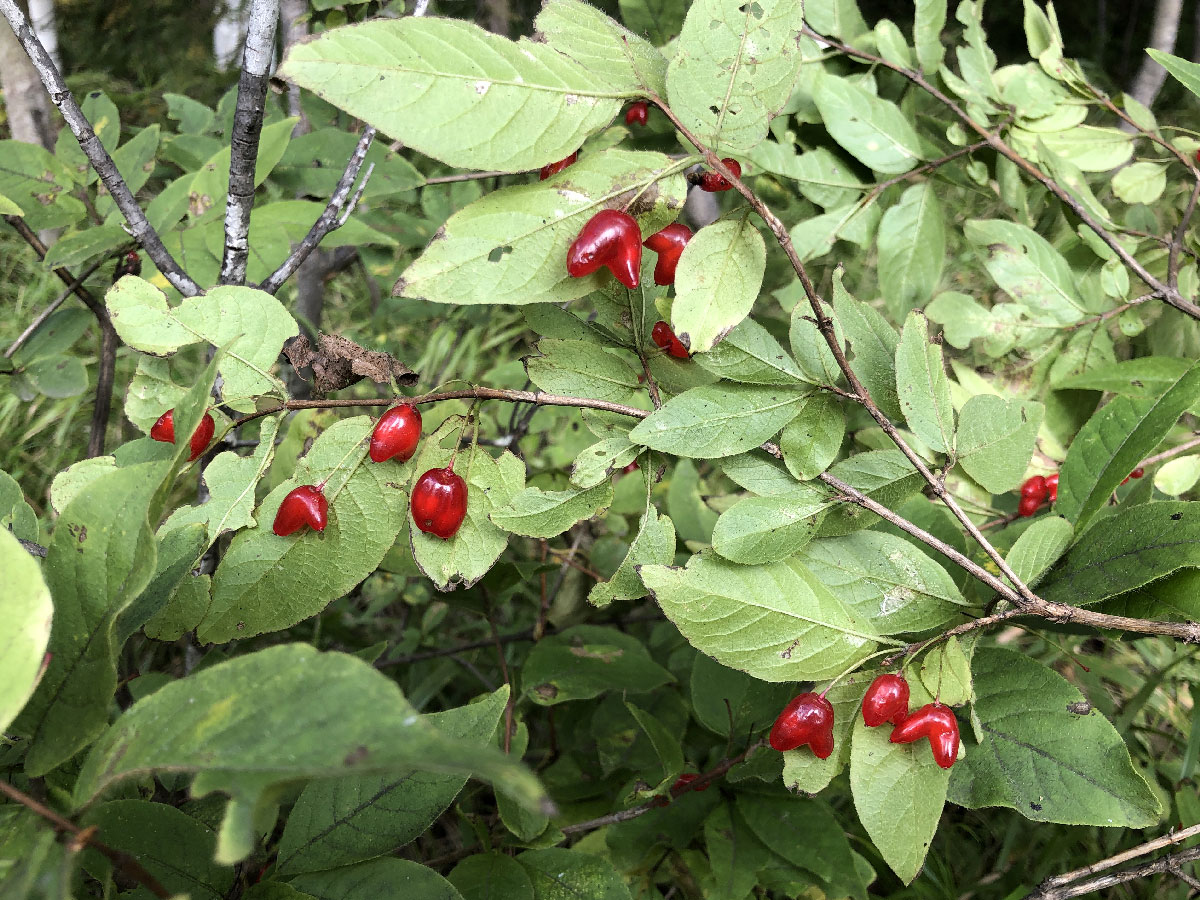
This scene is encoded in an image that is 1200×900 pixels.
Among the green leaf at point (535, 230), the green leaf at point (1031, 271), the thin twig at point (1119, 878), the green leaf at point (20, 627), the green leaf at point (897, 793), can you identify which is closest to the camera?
the green leaf at point (20, 627)

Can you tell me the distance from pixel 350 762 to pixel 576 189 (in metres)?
0.49

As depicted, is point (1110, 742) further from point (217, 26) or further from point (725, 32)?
point (217, 26)

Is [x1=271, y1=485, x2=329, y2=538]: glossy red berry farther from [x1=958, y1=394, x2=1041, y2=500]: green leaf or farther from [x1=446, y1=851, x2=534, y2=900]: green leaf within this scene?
[x1=958, y1=394, x2=1041, y2=500]: green leaf

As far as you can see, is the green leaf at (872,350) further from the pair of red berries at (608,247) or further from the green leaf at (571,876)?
the green leaf at (571,876)

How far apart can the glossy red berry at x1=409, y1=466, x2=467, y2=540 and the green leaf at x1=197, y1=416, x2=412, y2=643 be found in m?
0.04

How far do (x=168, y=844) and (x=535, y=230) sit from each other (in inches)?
24.3

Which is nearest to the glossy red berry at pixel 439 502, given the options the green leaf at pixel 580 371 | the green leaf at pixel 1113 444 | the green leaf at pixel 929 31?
the green leaf at pixel 580 371

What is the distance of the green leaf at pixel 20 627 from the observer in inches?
21.2

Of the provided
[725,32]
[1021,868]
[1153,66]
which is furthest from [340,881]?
[1153,66]

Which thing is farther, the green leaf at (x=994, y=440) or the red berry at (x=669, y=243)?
the green leaf at (x=994, y=440)

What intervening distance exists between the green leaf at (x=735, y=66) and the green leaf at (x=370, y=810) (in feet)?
1.84

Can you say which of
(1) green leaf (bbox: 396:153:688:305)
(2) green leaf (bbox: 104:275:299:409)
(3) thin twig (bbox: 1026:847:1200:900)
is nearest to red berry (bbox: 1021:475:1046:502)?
(3) thin twig (bbox: 1026:847:1200:900)

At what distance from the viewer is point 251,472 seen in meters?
0.81

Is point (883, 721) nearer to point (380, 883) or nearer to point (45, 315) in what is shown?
point (380, 883)
